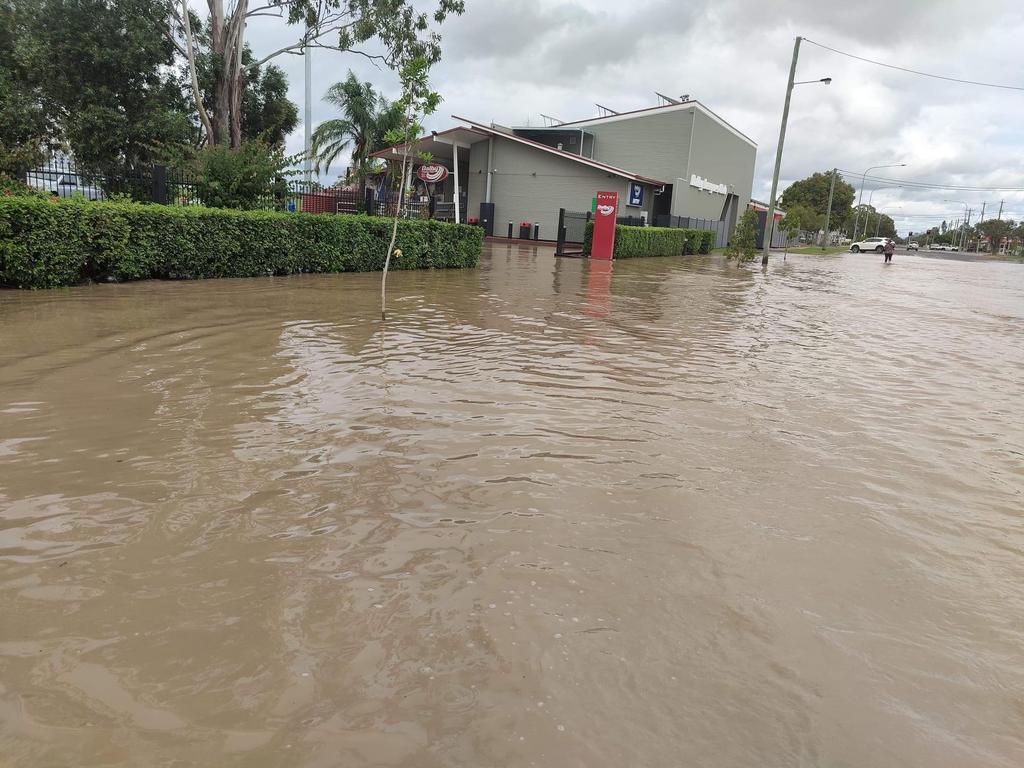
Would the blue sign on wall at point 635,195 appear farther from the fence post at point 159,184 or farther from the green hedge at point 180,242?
the fence post at point 159,184

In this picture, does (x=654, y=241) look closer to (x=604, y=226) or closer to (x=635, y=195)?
(x=635, y=195)

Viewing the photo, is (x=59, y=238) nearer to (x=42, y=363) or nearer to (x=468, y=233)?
(x=42, y=363)

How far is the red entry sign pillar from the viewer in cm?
2509

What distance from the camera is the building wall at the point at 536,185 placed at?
32.5 meters

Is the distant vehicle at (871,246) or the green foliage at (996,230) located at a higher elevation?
the green foliage at (996,230)

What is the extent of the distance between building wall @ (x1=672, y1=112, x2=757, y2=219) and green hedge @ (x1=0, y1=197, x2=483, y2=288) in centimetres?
2374

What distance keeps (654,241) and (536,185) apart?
7.33 meters

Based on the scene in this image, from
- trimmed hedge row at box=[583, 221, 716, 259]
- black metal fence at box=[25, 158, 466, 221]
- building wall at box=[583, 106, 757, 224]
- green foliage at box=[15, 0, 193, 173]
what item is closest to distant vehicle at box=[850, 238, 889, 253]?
building wall at box=[583, 106, 757, 224]

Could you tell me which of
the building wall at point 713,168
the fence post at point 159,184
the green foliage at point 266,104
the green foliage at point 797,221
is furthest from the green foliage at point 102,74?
the green foliage at point 797,221

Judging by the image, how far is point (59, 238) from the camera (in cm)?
1018

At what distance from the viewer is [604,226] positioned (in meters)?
25.4

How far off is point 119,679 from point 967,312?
1768 cm

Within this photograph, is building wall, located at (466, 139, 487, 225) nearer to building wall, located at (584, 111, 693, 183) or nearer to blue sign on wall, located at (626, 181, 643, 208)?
blue sign on wall, located at (626, 181, 643, 208)

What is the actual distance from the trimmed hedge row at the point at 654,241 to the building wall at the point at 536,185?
9.62ft
